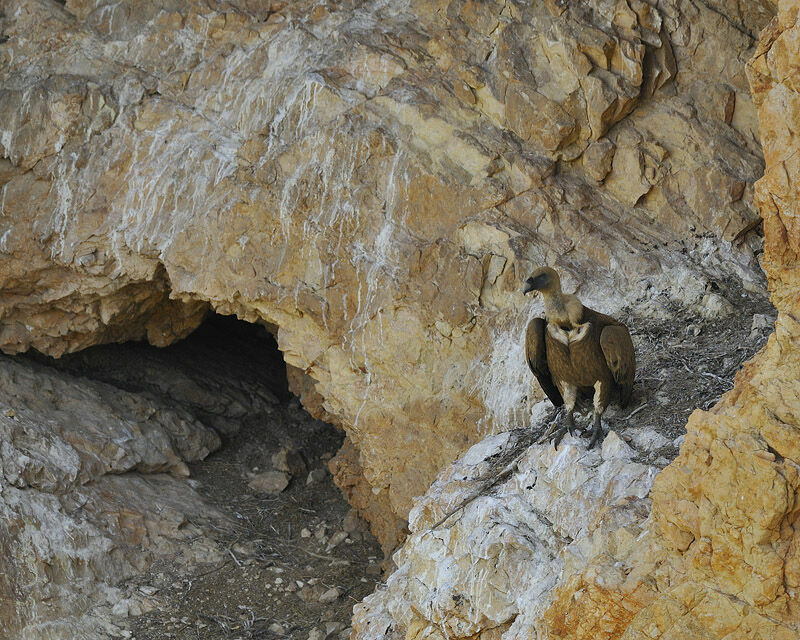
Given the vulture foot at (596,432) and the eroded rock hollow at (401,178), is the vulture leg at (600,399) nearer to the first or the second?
the vulture foot at (596,432)

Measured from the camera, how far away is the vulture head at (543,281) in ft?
19.4

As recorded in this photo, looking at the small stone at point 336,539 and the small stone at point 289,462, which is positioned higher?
the small stone at point 289,462

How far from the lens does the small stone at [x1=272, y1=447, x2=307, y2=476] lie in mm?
9352

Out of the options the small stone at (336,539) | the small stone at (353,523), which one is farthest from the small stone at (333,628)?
the small stone at (353,523)

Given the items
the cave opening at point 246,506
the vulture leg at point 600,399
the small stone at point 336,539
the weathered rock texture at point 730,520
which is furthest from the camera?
the small stone at point 336,539

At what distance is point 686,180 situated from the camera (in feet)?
24.7

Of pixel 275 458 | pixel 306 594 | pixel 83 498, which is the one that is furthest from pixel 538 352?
pixel 83 498

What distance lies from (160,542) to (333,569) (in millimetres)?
1494

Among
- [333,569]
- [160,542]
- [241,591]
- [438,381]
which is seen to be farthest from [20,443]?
[438,381]

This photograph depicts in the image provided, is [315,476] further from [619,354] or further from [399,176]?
[619,354]

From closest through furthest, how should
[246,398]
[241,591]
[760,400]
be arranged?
1. [760,400]
2. [241,591]
3. [246,398]

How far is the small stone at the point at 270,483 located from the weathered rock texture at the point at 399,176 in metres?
1.29

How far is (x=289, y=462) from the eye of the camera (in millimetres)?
9398

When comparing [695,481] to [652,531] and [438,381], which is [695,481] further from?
[438,381]
